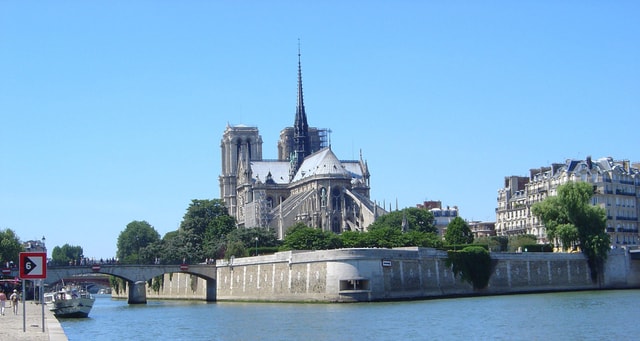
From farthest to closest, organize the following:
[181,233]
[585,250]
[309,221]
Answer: [309,221] → [181,233] → [585,250]

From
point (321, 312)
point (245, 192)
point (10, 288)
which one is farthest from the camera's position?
point (245, 192)

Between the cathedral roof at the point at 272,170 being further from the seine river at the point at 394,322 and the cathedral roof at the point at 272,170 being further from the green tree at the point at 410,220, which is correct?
the seine river at the point at 394,322

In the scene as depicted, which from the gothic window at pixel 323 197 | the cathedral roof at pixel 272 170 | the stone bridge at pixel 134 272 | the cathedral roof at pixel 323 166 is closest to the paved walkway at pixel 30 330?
the stone bridge at pixel 134 272

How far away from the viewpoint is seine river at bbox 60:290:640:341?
145 feet

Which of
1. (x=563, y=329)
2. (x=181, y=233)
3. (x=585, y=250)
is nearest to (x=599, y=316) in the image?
(x=563, y=329)

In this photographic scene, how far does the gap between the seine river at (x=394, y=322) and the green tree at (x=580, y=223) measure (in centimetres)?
Answer: 1692

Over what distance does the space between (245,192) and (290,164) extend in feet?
29.2

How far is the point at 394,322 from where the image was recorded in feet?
166

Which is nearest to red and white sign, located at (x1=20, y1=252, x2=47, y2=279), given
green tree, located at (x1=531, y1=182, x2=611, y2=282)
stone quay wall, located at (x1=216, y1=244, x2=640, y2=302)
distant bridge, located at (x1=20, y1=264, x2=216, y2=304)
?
stone quay wall, located at (x1=216, y1=244, x2=640, y2=302)

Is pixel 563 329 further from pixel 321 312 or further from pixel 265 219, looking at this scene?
pixel 265 219

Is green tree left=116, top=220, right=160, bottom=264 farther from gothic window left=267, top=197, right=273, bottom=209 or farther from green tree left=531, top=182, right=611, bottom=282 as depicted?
green tree left=531, top=182, right=611, bottom=282

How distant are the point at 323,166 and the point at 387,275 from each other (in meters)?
64.2

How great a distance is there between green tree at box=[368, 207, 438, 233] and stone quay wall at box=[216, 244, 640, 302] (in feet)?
98.2

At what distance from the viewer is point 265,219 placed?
5281 inches
